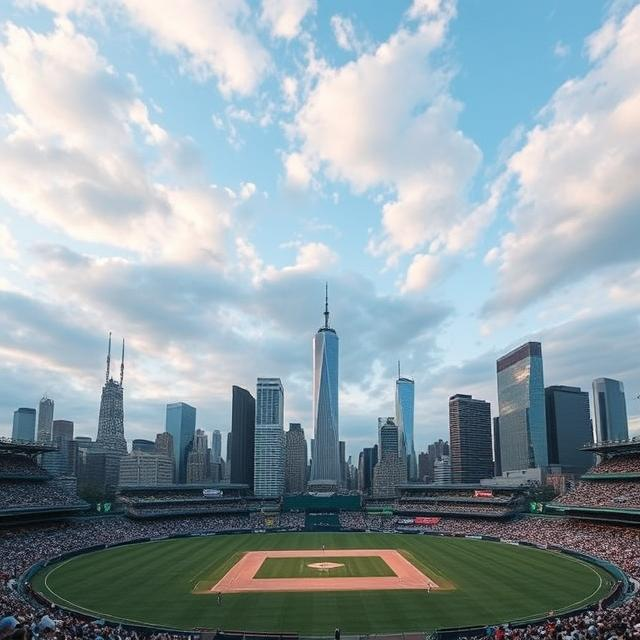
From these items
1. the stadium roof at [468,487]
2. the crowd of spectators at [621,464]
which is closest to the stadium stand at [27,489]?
the stadium roof at [468,487]

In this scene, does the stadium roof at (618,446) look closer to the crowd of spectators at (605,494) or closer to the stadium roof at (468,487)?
the crowd of spectators at (605,494)

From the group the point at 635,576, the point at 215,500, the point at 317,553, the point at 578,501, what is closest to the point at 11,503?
the point at 317,553

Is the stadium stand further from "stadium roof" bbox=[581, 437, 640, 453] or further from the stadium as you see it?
"stadium roof" bbox=[581, 437, 640, 453]

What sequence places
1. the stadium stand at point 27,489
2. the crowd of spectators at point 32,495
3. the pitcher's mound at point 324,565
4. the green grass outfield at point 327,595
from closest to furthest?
the green grass outfield at point 327,595 < the pitcher's mound at point 324,565 < the stadium stand at point 27,489 < the crowd of spectators at point 32,495

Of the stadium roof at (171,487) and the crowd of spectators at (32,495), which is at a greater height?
the crowd of spectators at (32,495)

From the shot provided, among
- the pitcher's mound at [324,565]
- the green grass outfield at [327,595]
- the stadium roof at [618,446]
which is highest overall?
the stadium roof at [618,446]

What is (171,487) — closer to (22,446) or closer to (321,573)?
(22,446)
